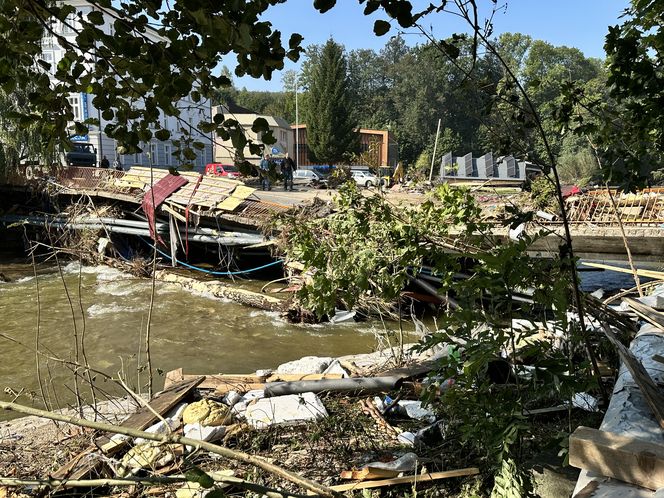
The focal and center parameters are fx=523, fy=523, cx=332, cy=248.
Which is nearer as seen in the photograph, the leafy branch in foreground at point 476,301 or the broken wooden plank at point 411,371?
the leafy branch in foreground at point 476,301

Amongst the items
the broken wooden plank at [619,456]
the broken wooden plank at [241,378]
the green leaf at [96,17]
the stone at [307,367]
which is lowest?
the stone at [307,367]

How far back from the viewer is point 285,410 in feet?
15.0

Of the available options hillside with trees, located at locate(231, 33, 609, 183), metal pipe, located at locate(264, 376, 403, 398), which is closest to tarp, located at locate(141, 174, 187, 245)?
hillside with trees, located at locate(231, 33, 609, 183)

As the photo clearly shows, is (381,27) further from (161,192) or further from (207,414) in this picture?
(161,192)

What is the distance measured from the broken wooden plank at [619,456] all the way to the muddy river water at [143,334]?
4.52 metres

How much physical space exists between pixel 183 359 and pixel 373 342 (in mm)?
3433

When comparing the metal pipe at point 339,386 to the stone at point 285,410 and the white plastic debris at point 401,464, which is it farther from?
the white plastic debris at point 401,464

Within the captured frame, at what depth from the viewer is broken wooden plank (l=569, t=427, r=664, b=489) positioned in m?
2.16

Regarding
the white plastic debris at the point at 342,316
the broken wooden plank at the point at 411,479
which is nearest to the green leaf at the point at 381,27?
the broken wooden plank at the point at 411,479

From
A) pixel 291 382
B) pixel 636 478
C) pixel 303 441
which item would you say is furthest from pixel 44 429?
pixel 636 478

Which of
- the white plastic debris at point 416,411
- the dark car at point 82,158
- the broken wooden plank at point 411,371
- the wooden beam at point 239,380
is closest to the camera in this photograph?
the white plastic debris at point 416,411

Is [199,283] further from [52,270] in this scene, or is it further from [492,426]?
[492,426]

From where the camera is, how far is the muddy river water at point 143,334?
8.20 metres

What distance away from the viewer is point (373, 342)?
32.2 ft
